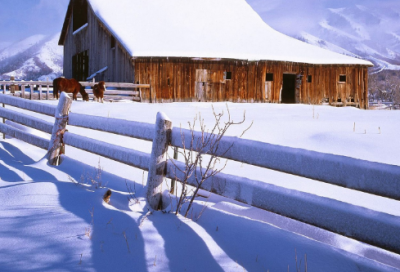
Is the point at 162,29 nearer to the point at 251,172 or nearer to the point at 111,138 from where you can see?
the point at 111,138

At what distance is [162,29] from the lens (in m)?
23.3

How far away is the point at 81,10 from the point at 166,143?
25.7m

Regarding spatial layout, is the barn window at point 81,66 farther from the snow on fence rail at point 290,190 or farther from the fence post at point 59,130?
the snow on fence rail at point 290,190

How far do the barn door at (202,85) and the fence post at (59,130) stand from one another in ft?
→ 52.2

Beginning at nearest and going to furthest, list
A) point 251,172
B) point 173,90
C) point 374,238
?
point 374,238
point 251,172
point 173,90

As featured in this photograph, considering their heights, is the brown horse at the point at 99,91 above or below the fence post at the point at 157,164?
above

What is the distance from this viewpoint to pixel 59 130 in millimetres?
5941

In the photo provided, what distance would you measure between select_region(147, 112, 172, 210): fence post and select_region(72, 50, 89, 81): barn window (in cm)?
2354

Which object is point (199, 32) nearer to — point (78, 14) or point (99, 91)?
point (99, 91)

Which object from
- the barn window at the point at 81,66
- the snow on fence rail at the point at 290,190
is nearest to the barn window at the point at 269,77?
the barn window at the point at 81,66

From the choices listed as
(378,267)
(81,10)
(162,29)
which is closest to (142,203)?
(378,267)

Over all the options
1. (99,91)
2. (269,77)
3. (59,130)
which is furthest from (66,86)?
(59,130)

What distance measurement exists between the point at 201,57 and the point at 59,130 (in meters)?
15.6

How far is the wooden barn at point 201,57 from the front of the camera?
828 inches
